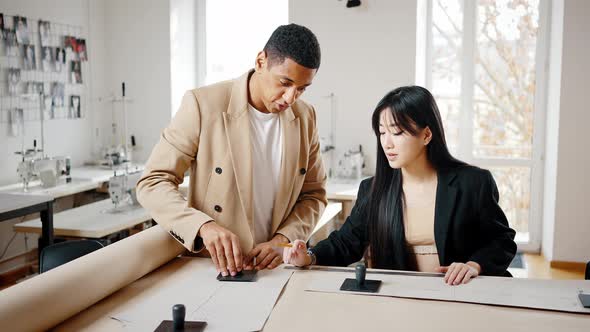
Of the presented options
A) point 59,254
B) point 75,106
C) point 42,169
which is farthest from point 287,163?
point 75,106

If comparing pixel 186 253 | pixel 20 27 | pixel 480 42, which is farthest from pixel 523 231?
pixel 20 27

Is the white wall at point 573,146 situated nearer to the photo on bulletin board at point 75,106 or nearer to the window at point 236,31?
the window at point 236,31

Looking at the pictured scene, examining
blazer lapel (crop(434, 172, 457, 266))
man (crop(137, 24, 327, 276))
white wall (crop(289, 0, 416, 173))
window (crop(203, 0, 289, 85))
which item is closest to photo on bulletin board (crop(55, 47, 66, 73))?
window (crop(203, 0, 289, 85))

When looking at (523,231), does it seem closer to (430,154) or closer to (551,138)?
(551,138)

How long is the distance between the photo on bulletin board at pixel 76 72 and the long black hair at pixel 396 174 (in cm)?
395

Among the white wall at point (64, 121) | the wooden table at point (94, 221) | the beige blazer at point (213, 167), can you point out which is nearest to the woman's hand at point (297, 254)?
the beige blazer at point (213, 167)

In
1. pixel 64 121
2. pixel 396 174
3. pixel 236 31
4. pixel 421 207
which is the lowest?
pixel 421 207

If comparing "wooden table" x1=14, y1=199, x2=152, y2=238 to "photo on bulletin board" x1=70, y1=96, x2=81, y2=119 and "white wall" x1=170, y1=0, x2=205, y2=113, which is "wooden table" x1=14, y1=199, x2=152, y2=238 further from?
"white wall" x1=170, y1=0, x2=205, y2=113

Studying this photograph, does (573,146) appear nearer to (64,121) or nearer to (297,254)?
(297,254)

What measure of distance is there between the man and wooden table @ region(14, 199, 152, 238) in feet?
6.20

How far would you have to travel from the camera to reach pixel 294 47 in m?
1.63

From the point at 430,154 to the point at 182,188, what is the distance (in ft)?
9.23

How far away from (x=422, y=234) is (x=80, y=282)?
109cm

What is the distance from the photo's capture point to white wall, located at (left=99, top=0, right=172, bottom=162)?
18.5 feet
